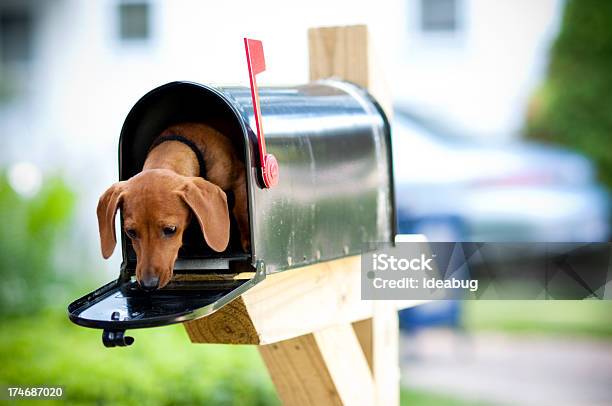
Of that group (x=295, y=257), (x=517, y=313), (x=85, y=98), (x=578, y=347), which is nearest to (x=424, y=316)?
(x=578, y=347)

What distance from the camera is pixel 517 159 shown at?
8.24 m

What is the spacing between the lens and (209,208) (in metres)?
1.54

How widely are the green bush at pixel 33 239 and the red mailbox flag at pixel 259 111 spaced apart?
4722 millimetres

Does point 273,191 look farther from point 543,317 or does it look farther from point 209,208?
point 543,317

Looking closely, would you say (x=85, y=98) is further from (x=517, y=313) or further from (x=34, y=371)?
(x=34, y=371)

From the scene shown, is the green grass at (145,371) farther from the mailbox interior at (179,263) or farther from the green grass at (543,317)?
the green grass at (543,317)

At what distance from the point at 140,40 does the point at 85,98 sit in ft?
3.39

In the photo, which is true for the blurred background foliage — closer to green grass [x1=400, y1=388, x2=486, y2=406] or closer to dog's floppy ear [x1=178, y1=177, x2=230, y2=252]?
green grass [x1=400, y1=388, x2=486, y2=406]

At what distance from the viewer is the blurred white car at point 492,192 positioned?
7227 millimetres

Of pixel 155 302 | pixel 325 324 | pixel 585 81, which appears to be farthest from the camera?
pixel 585 81

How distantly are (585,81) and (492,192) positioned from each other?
2826 mm

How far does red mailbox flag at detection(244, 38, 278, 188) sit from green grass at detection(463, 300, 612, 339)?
5110mm
